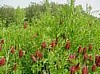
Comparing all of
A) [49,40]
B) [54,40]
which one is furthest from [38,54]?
[49,40]

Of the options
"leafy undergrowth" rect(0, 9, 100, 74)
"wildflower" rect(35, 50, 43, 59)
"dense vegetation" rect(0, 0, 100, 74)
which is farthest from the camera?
"leafy undergrowth" rect(0, 9, 100, 74)

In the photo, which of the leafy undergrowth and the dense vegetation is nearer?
the dense vegetation

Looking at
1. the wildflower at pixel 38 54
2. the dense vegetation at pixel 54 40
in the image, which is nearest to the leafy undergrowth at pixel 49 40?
the dense vegetation at pixel 54 40

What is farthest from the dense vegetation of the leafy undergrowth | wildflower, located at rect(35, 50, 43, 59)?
wildflower, located at rect(35, 50, 43, 59)

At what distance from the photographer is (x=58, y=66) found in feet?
14.2

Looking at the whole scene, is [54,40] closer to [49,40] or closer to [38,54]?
[49,40]

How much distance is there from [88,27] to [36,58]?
92.6 inches

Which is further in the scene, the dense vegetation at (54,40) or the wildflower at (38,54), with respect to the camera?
the dense vegetation at (54,40)

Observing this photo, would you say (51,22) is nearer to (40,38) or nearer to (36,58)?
(40,38)

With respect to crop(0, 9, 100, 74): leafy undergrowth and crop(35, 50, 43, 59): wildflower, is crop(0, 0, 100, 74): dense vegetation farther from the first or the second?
crop(35, 50, 43, 59): wildflower

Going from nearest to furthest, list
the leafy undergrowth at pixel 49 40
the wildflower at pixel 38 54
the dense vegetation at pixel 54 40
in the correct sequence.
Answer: the wildflower at pixel 38 54 < the dense vegetation at pixel 54 40 < the leafy undergrowth at pixel 49 40

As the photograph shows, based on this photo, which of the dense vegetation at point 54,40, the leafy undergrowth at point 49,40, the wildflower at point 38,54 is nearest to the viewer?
the wildflower at point 38,54

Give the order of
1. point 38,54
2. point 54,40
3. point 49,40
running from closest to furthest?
point 38,54 → point 54,40 → point 49,40

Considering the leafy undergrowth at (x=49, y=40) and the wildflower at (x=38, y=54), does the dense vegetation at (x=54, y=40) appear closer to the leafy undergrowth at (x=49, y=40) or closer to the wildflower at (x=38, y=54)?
the leafy undergrowth at (x=49, y=40)
